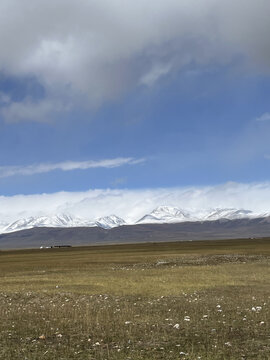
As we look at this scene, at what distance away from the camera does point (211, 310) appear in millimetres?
21469

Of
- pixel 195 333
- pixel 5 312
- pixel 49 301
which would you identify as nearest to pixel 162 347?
pixel 195 333

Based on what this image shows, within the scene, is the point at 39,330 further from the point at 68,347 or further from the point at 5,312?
the point at 5,312

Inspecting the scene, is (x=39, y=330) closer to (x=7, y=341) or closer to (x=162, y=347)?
(x=7, y=341)

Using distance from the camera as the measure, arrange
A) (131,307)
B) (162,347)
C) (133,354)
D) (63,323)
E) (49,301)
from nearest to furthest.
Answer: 1. (133,354)
2. (162,347)
3. (63,323)
4. (131,307)
5. (49,301)

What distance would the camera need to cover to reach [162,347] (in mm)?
14297

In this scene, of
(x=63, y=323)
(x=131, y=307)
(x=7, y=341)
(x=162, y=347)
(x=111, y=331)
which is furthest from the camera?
(x=131, y=307)

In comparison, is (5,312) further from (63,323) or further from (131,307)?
(131,307)

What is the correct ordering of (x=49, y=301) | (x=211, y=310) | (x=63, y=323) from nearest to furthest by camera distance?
(x=63, y=323)
(x=211, y=310)
(x=49, y=301)

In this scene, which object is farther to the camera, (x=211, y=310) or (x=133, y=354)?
(x=211, y=310)

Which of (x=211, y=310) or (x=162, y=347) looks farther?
(x=211, y=310)

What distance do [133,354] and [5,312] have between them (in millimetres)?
12000

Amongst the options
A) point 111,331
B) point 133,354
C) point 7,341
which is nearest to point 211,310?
point 111,331

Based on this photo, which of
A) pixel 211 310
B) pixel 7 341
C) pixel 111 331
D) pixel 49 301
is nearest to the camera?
pixel 7 341

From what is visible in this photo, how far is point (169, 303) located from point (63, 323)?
776cm
